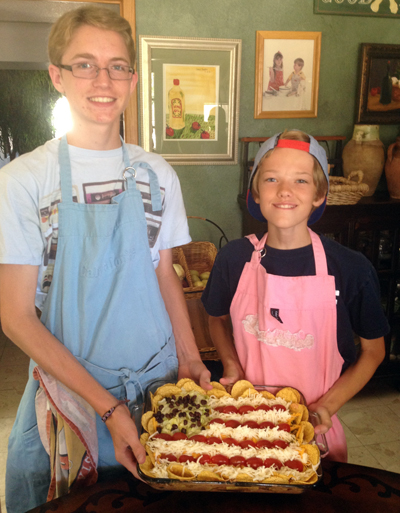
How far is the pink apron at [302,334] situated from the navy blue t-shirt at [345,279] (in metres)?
0.03

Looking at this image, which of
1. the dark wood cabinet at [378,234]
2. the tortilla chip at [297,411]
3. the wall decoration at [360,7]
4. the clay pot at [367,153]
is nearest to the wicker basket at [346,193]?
the dark wood cabinet at [378,234]

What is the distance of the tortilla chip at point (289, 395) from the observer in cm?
114

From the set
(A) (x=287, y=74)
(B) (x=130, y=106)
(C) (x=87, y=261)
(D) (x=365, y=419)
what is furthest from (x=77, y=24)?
(D) (x=365, y=419)

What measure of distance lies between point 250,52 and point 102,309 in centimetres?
227

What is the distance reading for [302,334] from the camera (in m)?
1.30

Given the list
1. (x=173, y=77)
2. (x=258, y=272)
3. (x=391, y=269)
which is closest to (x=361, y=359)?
(x=258, y=272)

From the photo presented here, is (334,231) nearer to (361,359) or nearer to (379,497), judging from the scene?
(361,359)

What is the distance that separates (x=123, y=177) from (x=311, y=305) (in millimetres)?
642

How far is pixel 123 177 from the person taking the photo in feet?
3.90

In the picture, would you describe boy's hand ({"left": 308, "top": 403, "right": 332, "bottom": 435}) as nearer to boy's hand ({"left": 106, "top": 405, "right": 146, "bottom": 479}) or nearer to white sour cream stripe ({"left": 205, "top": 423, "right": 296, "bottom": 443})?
white sour cream stripe ({"left": 205, "top": 423, "right": 296, "bottom": 443})

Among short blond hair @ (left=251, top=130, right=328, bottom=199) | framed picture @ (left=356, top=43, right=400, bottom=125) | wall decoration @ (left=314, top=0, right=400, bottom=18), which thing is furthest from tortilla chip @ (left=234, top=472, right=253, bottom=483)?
wall decoration @ (left=314, top=0, right=400, bottom=18)

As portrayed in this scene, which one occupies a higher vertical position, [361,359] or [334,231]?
[334,231]

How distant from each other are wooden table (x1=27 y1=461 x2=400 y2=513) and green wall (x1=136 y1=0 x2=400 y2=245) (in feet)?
7.15

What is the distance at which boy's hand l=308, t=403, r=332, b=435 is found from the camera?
1.08 metres
